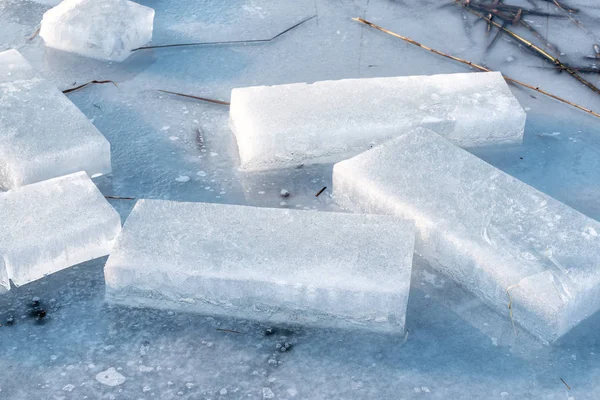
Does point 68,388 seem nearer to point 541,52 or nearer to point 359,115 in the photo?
point 359,115

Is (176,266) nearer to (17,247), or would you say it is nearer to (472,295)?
(17,247)

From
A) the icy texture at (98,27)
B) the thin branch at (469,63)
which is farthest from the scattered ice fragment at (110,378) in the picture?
the thin branch at (469,63)

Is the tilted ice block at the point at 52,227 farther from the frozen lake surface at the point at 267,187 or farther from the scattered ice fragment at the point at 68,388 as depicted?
the scattered ice fragment at the point at 68,388

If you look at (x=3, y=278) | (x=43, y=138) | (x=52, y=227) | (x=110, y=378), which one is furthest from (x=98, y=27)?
(x=110, y=378)

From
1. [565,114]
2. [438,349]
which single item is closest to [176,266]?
[438,349]

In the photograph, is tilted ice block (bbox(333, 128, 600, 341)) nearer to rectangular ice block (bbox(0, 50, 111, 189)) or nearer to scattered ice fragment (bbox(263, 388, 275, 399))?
scattered ice fragment (bbox(263, 388, 275, 399))
